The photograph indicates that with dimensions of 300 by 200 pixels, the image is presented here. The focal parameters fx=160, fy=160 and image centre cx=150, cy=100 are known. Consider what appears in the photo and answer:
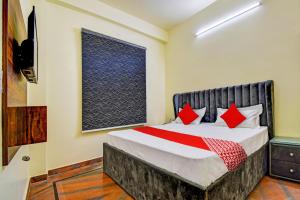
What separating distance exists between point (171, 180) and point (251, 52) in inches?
112

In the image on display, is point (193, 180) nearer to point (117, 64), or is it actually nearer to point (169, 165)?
point (169, 165)

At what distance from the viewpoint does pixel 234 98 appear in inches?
123

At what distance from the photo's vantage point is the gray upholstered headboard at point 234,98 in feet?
8.78

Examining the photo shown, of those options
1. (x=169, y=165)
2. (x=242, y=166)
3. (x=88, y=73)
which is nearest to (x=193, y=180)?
(x=169, y=165)

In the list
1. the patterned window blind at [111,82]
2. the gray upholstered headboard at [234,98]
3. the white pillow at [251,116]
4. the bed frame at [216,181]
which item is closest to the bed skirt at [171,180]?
the bed frame at [216,181]

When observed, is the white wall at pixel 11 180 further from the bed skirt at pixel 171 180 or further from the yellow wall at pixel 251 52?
the yellow wall at pixel 251 52

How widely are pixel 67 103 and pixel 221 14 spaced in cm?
366

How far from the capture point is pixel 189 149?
1581 mm

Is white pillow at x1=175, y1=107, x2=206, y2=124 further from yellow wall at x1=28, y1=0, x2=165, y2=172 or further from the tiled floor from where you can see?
yellow wall at x1=28, y1=0, x2=165, y2=172

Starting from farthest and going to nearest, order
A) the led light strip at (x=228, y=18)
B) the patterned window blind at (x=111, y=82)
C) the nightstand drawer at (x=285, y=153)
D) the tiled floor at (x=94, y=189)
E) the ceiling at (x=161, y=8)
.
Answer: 1. the ceiling at (x=161, y=8)
2. the patterned window blind at (x=111, y=82)
3. the led light strip at (x=228, y=18)
4. the nightstand drawer at (x=285, y=153)
5. the tiled floor at (x=94, y=189)

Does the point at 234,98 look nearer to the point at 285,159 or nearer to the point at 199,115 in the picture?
the point at 199,115

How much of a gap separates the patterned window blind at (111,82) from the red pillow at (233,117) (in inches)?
79.5

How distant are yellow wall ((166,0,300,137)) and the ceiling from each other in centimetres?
25

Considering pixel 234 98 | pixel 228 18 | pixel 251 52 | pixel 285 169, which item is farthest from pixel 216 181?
pixel 228 18
